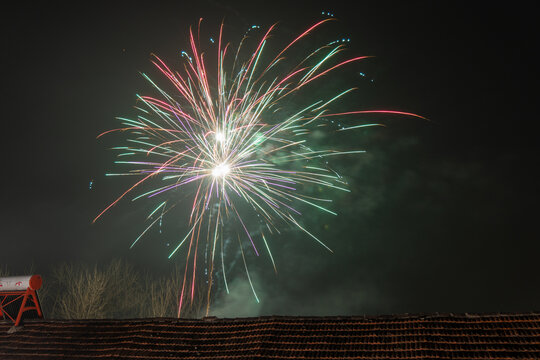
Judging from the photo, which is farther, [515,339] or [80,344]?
[80,344]

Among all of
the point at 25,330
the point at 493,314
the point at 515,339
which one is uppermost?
the point at 25,330

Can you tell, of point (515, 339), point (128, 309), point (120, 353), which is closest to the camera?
point (515, 339)

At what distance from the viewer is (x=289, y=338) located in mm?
13750

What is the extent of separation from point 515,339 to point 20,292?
16.3 m

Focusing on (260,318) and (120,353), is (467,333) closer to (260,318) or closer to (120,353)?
(260,318)

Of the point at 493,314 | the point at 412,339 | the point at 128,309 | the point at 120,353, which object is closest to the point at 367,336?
the point at 412,339

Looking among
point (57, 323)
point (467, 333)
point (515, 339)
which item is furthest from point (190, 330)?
point (515, 339)

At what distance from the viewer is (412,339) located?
498 inches

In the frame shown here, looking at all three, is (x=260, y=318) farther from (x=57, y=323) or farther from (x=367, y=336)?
(x=57, y=323)

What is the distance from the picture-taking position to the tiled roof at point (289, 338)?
12.1m

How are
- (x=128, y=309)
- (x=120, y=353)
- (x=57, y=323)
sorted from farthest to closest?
(x=128, y=309), (x=57, y=323), (x=120, y=353)

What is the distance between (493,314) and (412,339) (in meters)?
2.26

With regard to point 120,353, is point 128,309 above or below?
above

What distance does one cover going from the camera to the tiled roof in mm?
12141
